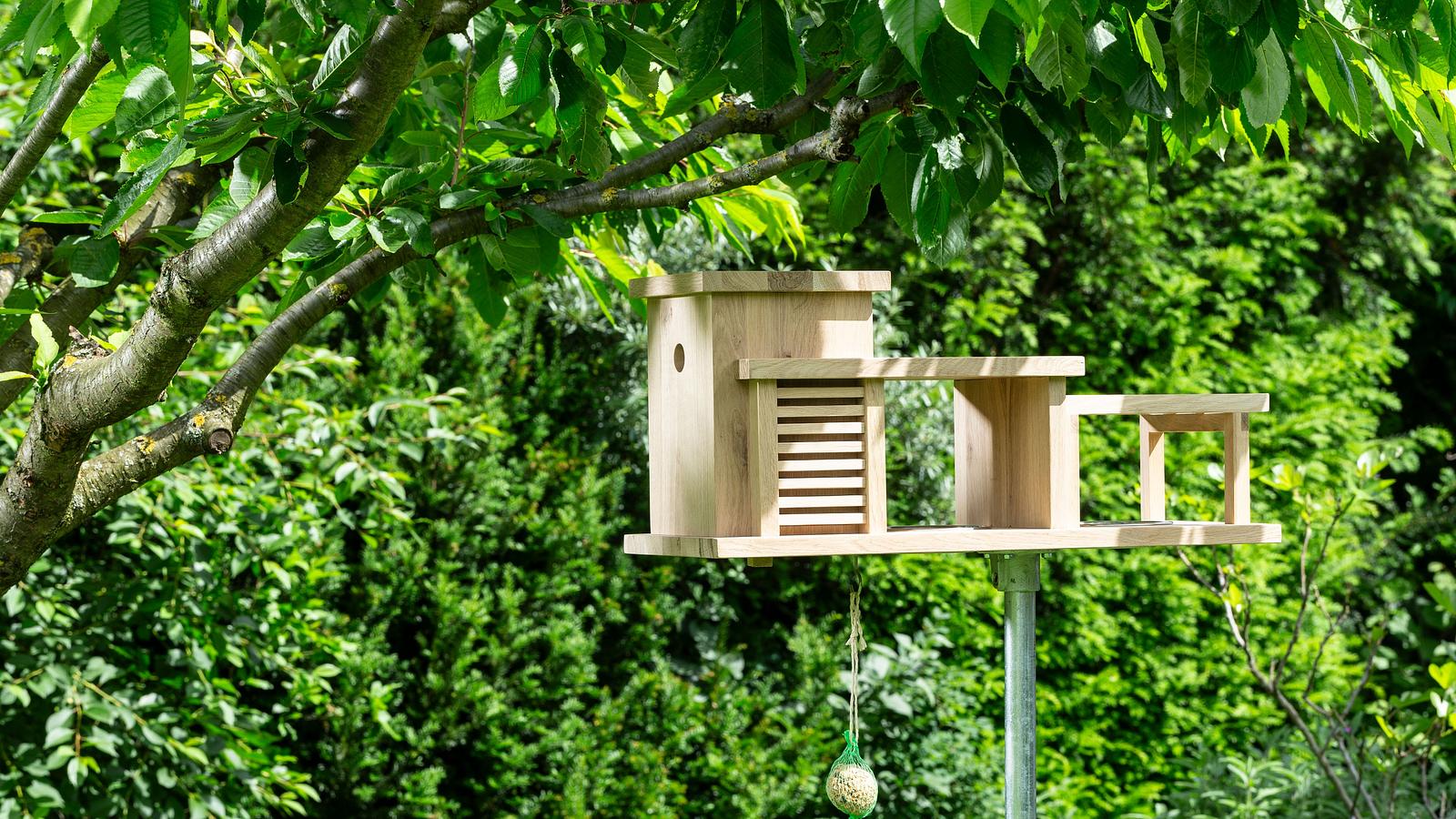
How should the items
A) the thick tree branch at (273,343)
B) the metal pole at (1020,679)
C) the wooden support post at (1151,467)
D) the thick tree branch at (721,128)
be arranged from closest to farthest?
the thick tree branch at (273,343) < the thick tree branch at (721,128) < the metal pole at (1020,679) < the wooden support post at (1151,467)

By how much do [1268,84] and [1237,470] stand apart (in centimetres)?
84

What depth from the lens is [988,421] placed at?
1.83 meters

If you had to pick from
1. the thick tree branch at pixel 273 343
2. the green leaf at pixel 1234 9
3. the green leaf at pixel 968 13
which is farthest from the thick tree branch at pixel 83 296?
the green leaf at pixel 1234 9

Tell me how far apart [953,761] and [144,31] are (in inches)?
127

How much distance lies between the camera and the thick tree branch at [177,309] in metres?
1.20

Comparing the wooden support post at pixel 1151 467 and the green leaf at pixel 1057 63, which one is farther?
the wooden support post at pixel 1151 467

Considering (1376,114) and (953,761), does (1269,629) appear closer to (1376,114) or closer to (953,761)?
(953,761)

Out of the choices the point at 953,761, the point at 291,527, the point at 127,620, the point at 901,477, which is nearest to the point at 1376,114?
the point at 901,477

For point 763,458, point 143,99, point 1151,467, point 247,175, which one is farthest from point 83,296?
point 1151,467

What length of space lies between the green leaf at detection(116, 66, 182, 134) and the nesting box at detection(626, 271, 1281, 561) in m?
0.63

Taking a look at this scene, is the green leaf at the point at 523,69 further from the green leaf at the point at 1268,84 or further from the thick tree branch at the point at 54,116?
the green leaf at the point at 1268,84

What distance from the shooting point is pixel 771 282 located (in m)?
1.63

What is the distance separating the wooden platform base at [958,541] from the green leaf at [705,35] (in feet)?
1.82

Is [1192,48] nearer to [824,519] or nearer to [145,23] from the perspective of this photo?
[824,519]
